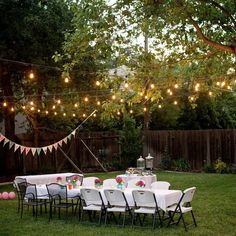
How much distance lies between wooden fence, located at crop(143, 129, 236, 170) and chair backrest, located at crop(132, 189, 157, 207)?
10.6m

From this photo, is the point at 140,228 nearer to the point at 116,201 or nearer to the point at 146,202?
the point at 146,202

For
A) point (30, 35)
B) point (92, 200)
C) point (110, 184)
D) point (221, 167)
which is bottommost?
point (92, 200)

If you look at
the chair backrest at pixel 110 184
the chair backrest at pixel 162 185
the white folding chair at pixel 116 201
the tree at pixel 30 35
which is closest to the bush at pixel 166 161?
the tree at pixel 30 35

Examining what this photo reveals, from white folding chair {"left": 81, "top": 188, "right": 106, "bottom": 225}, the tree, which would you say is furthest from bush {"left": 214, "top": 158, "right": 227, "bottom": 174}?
white folding chair {"left": 81, "top": 188, "right": 106, "bottom": 225}

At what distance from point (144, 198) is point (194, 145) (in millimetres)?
11527

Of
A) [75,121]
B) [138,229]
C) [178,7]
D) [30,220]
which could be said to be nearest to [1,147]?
[75,121]

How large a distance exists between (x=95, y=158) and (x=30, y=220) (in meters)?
10.3

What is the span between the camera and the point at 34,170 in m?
20.2

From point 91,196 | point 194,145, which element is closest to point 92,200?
point 91,196

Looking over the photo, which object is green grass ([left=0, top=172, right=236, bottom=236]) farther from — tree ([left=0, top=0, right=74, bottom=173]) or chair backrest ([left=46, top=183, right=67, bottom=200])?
tree ([left=0, top=0, right=74, bottom=173])

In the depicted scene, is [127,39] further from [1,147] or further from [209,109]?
[209,109]

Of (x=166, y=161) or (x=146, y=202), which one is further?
(x=166, y=161)

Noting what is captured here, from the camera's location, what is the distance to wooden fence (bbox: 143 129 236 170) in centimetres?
1980

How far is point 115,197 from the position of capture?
9.95 m
